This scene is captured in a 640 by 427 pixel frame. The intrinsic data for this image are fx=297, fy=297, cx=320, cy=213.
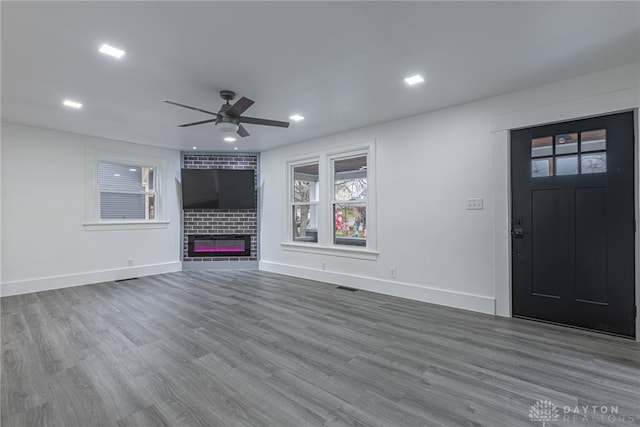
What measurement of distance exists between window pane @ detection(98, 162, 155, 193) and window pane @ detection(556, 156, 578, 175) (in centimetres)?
667

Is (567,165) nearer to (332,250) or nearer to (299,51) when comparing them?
(299,51)

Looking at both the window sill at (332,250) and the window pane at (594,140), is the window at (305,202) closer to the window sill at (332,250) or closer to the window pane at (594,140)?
the window sill at (332,250)

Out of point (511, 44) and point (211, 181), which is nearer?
point (511, 44)

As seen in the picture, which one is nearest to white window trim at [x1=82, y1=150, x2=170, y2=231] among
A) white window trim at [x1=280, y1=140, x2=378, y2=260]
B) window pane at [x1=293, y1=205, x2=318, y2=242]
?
white window trim at [x1=280, y1=140, x2=378, y2=260]

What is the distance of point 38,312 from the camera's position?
144 inches

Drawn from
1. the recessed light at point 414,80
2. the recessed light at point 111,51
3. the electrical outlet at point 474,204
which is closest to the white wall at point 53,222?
the recessed light at point 111,51

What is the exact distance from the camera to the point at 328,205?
528cm

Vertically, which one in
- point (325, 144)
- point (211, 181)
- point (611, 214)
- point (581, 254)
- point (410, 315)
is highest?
point (325, 144)

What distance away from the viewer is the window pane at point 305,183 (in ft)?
18.7

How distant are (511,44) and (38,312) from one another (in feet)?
19.1

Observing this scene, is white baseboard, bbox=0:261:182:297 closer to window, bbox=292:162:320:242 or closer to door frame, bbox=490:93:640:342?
window, bbox=292:162:320:242

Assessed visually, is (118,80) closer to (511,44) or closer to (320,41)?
(320,41)

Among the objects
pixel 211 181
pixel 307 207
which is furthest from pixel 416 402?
pixel 211 181

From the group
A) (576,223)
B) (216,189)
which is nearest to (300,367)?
(576,223)
